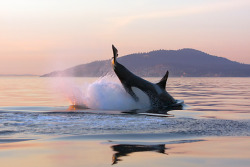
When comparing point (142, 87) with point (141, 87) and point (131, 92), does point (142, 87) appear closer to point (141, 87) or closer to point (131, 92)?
point (141, 87)

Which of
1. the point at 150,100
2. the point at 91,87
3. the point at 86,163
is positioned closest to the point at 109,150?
the point at 86,163

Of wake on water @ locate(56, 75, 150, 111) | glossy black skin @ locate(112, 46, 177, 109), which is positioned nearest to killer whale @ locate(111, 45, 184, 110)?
glossy black skin @ locate(112, 46, 177, 109)

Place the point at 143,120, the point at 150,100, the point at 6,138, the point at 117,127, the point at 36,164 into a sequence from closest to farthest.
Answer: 1. the point at 36,164
2. the point at 6,138
3. the point at 117,127
4. the point at 143,120
5. the point at 150,100

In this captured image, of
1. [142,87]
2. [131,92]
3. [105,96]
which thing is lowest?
[105,96]

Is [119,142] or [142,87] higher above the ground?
[142,87]

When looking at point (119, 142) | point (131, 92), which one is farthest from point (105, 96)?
point (119, 142)

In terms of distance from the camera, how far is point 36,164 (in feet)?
22.1

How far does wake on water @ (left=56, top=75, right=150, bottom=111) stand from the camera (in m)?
20.1

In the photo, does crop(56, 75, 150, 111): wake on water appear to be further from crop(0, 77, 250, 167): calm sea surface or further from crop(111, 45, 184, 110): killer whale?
crop(0, 77, 250, 167): calm sea surface

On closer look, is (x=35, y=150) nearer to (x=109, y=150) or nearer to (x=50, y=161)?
(x=50, y=161)

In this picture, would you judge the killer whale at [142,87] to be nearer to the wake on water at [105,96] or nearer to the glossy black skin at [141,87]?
the glossy black skin at [141,87]

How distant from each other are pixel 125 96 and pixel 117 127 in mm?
10036

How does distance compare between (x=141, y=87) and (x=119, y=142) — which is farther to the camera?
(x=141, y=87)

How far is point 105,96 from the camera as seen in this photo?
21375 mm
